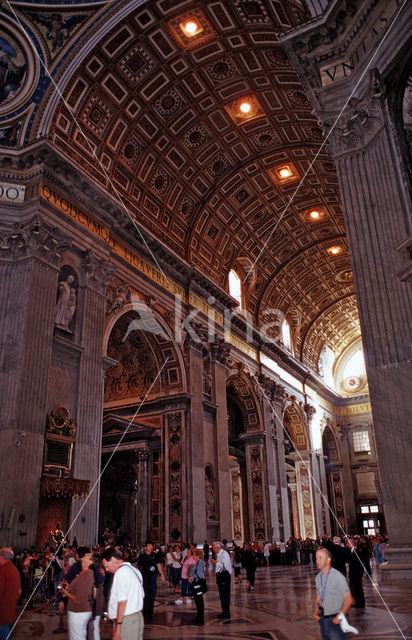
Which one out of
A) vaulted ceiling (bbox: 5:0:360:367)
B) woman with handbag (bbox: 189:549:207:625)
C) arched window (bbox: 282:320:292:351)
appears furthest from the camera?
arched window (bbox: 282:320:292:351)

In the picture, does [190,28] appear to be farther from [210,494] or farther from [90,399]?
[210,494]

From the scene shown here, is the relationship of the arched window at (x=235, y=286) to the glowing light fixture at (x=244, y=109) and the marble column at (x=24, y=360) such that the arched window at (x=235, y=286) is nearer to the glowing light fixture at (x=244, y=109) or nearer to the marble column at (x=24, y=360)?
the glowing light fixture at (x=244, y=109)

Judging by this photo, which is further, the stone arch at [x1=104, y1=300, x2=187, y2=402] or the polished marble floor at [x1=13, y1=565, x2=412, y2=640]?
the stone arch at [x1=104, y1=300, x2=187, y2=402]

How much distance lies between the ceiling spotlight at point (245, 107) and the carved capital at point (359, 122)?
926 centimetres

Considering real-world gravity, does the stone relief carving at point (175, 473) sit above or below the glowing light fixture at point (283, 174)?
below

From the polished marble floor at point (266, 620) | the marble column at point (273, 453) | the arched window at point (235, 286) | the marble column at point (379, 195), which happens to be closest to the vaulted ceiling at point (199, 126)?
the arched window at point (235, 286)

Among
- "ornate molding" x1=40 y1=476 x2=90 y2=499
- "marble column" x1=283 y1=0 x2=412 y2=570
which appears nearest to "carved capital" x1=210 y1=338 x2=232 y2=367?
"ornate molding" x1=40 y1=476 x2=90 y2=499

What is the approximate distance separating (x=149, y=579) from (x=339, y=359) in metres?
32.3

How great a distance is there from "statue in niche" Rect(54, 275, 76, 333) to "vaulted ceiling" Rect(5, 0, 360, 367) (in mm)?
3153

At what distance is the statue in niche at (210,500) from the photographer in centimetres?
1838

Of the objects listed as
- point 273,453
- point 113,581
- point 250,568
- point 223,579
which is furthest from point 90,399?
point 273,453

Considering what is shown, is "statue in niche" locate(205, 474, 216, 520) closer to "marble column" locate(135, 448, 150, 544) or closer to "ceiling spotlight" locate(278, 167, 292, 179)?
"marble column" locate(135, 448, 150, 544)

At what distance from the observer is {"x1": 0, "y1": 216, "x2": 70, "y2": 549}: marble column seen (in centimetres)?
1076

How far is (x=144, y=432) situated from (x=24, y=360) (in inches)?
319
